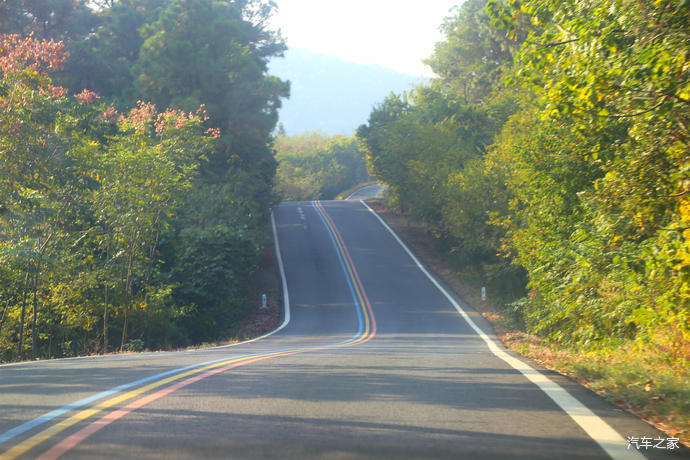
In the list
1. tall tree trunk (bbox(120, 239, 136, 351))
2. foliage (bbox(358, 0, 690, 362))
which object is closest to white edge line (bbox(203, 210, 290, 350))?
tall tree trunk (bbox(120, 239, 136, 351))

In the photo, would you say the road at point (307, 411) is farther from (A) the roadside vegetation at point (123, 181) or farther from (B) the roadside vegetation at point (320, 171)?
(B) the roadside vegetation at point (320, 171)

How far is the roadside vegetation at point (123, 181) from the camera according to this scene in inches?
659

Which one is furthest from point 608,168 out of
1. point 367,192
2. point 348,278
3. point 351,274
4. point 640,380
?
point 367,192

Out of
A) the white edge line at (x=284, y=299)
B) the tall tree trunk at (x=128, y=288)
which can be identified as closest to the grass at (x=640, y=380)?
the white edge line at (x=284, y=299)

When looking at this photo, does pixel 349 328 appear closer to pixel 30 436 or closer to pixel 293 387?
pixel 293 387

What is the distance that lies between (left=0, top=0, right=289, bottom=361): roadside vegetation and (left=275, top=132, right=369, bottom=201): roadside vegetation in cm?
4761

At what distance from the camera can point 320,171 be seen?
106 meters

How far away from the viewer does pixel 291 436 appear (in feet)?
14.8

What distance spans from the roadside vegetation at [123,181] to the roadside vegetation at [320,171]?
47.6 metres

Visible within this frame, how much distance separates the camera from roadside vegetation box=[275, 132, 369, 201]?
94.5 meters

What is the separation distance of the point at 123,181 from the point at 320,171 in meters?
87.7

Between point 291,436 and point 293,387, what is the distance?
6.33ft

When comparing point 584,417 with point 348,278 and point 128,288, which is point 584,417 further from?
point 348,278

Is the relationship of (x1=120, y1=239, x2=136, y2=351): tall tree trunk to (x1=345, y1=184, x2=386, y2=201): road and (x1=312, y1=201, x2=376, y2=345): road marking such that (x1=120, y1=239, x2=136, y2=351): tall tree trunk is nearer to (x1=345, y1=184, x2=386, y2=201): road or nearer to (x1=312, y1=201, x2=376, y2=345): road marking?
(x1=312, y1=201, x2=376, y2=345): road marking
